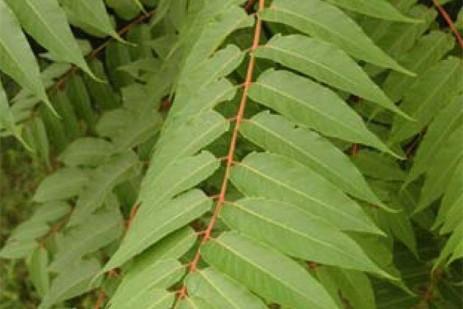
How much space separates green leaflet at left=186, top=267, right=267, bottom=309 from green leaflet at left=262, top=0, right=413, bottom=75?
0.42m

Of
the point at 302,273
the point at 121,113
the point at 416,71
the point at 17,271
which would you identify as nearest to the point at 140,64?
the point at 121,113

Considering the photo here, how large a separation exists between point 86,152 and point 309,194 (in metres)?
1.17

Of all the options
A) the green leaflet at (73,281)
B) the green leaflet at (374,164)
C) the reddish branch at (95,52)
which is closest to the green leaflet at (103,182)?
the green leaflet at (73,281)

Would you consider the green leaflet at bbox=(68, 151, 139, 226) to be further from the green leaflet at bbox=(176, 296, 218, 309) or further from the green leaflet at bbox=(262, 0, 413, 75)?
the green leaflet at bbox=(176, 296, 218, 309)

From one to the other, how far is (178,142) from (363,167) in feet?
1.78

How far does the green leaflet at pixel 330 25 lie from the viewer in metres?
1.27

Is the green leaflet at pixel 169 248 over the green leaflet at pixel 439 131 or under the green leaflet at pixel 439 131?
over

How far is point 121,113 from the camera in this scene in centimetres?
218

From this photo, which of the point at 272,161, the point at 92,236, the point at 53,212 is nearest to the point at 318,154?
the point at 272,161

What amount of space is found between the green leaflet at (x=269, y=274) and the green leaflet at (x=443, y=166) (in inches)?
18.7

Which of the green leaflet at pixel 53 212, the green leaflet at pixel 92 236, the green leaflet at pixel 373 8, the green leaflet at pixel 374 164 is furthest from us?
the green leaflet at pixel 53 212

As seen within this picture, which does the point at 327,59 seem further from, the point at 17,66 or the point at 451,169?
the point at 17,66

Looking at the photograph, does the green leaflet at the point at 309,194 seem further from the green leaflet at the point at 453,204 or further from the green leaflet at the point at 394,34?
the green leaflet at the point at 394,34

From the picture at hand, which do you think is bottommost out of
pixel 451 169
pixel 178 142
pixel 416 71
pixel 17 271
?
pixel 17 271
